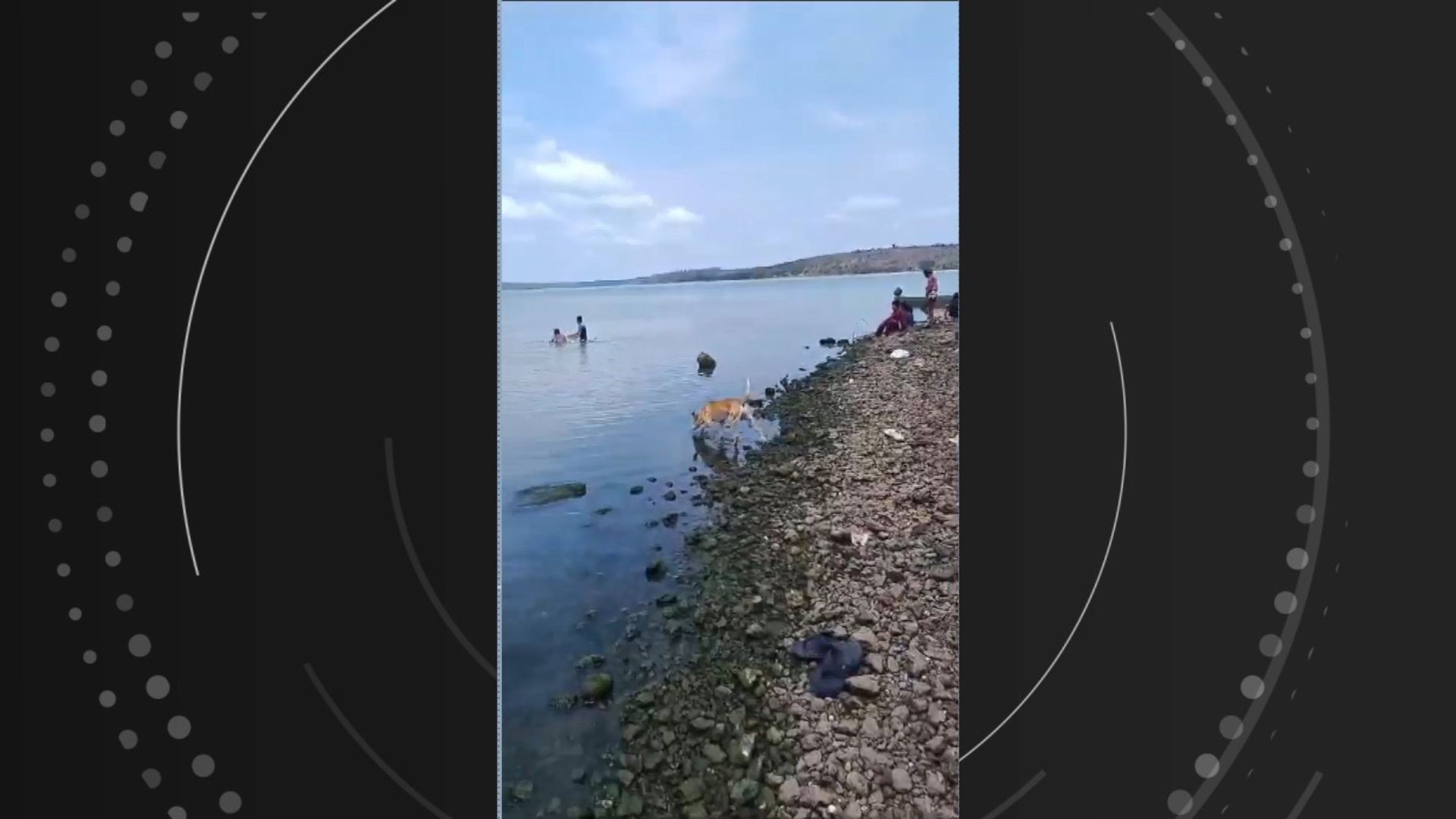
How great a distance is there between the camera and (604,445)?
136cm

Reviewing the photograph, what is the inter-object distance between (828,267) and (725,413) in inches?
15.4

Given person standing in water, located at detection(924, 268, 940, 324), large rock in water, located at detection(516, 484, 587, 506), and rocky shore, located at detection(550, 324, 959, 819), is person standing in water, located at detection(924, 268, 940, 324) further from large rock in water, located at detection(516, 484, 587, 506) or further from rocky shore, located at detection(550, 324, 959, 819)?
→ large rock in water, located at detection(516, 484, 587, 506)

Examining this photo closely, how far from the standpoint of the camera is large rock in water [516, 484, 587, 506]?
1293mm

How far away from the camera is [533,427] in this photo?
1.30 m
